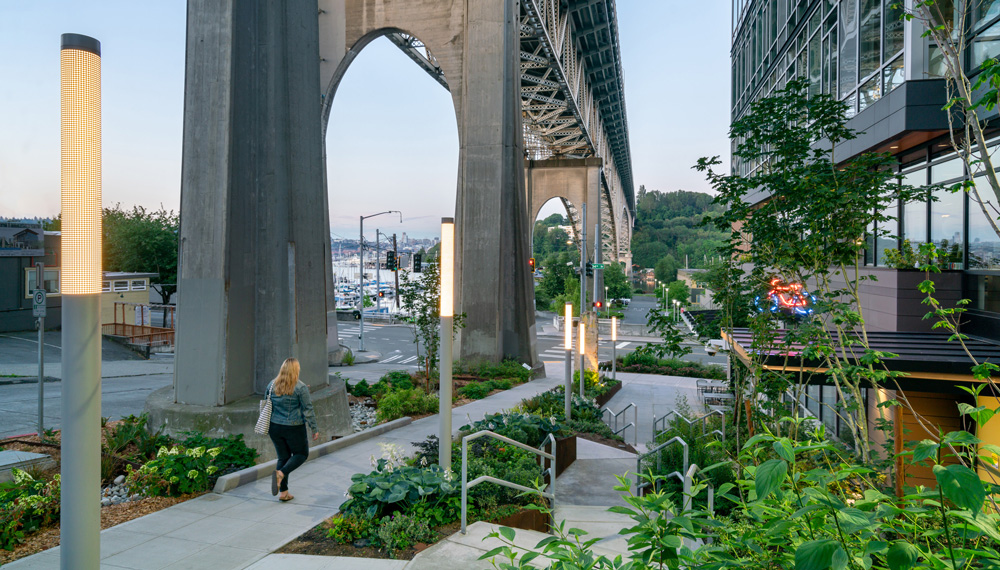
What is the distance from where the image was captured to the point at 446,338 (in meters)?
7.32

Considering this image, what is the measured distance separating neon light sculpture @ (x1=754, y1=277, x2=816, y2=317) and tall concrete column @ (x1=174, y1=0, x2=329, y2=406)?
8.47m

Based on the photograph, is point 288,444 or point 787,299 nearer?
point 288,444

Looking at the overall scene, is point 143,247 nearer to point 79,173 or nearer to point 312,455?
point 312,455

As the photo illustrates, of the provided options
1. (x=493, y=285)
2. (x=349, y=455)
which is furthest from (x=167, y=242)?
(x=349, y=455)

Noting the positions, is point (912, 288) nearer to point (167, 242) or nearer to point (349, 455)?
point (349, 455)

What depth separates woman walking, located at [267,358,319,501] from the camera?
751cm

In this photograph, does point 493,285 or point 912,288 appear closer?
point 912,288

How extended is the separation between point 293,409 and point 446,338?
7.26 feet

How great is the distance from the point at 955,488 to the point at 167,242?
5898 centimetres

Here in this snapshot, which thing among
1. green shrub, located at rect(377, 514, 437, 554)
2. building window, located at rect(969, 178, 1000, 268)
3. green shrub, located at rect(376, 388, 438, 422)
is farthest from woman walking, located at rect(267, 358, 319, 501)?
building window, located at rect(969, 178, 1000, 268)

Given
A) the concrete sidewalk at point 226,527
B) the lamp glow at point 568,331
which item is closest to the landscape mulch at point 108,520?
the concrete sidewalk at point 226,527

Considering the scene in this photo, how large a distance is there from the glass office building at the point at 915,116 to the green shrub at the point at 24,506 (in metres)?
11.9

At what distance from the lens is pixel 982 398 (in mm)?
10438

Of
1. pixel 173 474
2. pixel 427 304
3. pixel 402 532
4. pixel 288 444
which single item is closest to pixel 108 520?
pixel 173 474
